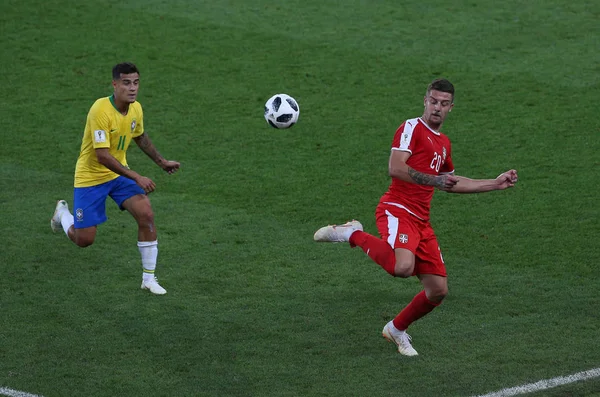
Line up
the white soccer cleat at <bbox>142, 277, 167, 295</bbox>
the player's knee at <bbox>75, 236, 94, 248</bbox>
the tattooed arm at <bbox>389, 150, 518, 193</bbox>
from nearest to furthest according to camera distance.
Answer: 1. the tattooed arm at <bbox>389, 150, 518, 193</bbox>
2. the white soccer cleat at <bbox>142, 277, 167, 295</bbox>
3. the player's knee at <bbox>75, 236, 94, 248</bbox>

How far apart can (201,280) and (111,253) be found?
120 centimetres

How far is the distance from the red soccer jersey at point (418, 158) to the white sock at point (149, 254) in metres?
2.29

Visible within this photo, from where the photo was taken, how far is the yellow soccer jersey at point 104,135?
336 inches

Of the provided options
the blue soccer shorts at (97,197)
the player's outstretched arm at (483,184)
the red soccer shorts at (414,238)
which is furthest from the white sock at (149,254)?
the player's outstretched arm at (483,184)

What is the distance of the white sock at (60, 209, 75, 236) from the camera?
9.33 meters

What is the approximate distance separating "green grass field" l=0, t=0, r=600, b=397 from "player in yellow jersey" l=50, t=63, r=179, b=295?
18.8 inches

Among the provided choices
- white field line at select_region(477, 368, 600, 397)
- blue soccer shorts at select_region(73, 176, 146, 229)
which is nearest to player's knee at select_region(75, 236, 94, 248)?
blue soccer shorts at select_region(73, 176, 146, 229)

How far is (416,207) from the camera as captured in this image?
7.58 metres

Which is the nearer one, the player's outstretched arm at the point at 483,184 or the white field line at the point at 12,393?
the white field line at the point at 12,393

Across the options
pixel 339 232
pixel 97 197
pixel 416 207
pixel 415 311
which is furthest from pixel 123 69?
pixel 415 311

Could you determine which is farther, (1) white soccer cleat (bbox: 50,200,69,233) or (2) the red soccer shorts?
(1) white soccer cleat (bbox: 50,200,69,233)

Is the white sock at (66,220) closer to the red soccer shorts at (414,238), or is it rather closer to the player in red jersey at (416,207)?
the player in red jersey at (416,207)

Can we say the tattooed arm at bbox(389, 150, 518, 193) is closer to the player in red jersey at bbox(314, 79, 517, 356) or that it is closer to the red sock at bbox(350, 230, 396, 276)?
the player in red jersey at bbox(314, 79, 517, 356)

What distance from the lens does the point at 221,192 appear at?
11.3 m
